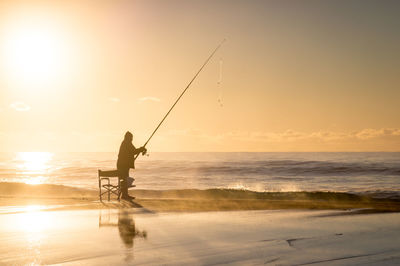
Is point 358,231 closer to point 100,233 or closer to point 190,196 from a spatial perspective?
point 100,233

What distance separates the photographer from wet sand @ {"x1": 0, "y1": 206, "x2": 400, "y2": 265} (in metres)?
6.56

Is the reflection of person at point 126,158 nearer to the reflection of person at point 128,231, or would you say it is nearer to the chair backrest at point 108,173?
the chair backrest at point 108,173

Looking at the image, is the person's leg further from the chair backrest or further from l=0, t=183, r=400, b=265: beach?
l=0, t=183, r=400, b=265: beach

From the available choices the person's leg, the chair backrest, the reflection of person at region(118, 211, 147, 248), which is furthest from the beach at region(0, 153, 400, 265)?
the chair backrest

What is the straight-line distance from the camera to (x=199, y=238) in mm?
8266

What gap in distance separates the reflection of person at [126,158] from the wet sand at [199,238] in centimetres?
340

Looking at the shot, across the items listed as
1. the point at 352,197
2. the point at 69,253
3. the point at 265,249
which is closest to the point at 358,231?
the point at 265,249

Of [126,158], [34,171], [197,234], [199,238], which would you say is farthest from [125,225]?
[34,171]

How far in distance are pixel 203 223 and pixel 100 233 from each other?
2368mm

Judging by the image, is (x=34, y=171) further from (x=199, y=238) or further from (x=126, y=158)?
(x=199, y=238)

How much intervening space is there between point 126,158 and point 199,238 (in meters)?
7.72

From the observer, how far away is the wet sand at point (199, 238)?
21.5 feet

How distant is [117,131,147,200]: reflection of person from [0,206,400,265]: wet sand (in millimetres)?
3395

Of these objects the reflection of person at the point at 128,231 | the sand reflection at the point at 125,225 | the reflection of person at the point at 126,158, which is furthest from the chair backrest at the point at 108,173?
the reflection of person at the point at 128,231
